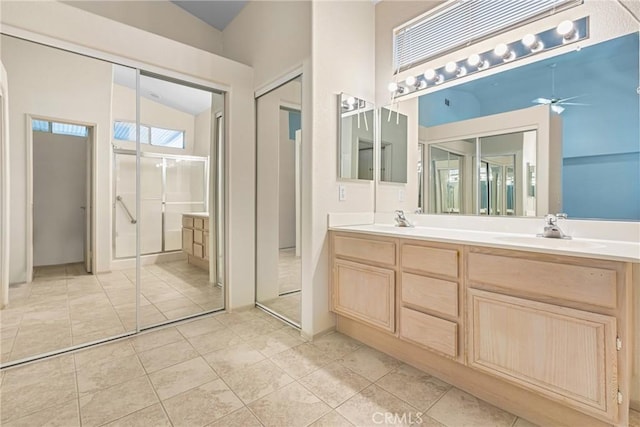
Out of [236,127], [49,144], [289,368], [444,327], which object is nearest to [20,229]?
[49,144]

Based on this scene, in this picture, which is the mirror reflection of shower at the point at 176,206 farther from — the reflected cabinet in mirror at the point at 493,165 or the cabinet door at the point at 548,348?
the cabinet door at the point at 548,348

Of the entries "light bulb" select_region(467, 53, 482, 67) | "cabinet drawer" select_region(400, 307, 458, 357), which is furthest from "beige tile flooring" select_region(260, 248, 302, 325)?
"light bulb" select_region(467, 53, 482, 67)

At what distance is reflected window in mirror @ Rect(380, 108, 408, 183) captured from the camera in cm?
257

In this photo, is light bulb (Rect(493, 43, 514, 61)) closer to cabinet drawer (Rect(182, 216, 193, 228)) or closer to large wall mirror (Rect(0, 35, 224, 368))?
large wall mirror (Rect(0, 35, 224, 368))

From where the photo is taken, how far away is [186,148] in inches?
124

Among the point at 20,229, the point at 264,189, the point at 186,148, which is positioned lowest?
the point at 20,229

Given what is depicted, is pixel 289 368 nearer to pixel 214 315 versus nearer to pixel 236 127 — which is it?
pixel 214 315

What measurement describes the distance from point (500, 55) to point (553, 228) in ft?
3.99

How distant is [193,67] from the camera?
8.34 feet

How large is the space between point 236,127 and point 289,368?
2171 millimetres

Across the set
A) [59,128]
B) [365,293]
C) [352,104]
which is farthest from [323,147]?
[59,128]

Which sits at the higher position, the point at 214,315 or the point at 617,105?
the point at 617,105

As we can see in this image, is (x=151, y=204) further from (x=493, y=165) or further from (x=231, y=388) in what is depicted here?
(x=493, y=165)

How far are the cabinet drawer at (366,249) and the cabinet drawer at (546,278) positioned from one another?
51cm
